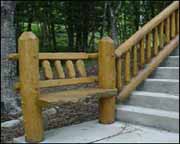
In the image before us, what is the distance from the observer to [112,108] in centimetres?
512

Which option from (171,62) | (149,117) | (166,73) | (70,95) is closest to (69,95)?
(70,95)

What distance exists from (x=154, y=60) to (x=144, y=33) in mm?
493

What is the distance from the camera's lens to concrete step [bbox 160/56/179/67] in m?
6.00

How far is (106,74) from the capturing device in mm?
4996

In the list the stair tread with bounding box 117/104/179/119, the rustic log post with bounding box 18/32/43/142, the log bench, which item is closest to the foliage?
the stair tread with bounding box 117/104/179/119

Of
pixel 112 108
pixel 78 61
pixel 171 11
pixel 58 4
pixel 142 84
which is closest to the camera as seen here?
pixel 78 61

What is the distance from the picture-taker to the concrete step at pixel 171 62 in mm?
6000

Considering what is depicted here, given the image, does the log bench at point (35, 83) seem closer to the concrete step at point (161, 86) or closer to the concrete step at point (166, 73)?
the concrete step at point (161, 86)

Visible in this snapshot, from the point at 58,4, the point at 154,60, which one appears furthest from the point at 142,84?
the point at 58,4

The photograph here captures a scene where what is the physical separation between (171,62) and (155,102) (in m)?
1.15

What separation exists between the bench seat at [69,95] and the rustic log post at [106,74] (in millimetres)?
133

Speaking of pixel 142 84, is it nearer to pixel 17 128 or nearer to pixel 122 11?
pixel 17 128

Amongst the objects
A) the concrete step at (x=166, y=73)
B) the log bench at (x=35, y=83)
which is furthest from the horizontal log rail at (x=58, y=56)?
the concrete step at (x=166, y=73)

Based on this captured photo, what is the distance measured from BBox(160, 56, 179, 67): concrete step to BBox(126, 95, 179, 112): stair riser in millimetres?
1009
